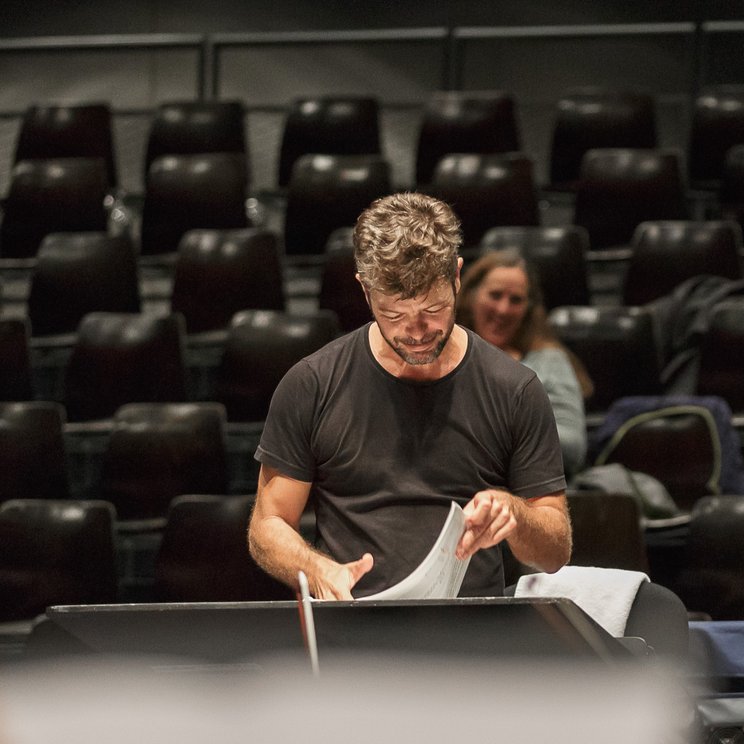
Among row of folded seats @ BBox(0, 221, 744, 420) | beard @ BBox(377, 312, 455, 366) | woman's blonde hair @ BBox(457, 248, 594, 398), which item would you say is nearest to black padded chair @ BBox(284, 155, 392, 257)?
row of folded seats @ BBox(0, 221, 744, 420)

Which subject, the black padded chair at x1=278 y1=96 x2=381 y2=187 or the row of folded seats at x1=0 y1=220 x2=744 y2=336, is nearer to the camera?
the row of folded seats at x1=0 y1=220 x2=744 y2=336

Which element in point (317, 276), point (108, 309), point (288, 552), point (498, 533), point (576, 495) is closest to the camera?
point (498, 533)

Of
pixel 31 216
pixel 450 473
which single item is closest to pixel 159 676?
pixel 450 473

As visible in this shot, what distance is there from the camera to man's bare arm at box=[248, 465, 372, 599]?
1.14 metres

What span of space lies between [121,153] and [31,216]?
2.52ft

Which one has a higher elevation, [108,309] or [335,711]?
[335,711]

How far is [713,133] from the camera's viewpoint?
365cm

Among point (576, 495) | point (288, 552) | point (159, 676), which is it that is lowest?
point (576, 495)

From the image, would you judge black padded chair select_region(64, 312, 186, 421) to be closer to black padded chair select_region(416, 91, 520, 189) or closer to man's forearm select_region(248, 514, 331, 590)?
black padded chair select_region(416, 91, 520, 189)

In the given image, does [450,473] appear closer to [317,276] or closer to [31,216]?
[317,276]

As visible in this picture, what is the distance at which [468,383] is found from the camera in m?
1.36

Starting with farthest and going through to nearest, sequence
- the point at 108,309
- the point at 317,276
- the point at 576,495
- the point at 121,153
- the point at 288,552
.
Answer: the point at 121,153
the point at 317,276
the point at 108,309
the point at 576,495
the point at 288,552

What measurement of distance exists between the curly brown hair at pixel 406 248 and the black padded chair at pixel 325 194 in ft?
6.96

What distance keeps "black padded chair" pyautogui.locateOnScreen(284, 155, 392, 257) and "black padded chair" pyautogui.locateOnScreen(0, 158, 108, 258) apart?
19.7 inches
